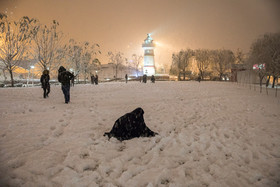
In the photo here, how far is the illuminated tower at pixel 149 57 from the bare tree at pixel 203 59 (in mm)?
18397

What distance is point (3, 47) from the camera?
2881cm

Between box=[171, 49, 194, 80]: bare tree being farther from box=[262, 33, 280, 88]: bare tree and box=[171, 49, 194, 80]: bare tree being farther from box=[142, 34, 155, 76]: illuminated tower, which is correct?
box=[262, 33, 280, 88]: bare tree

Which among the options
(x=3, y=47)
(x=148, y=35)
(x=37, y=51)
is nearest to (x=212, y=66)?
(x=148, y=35)

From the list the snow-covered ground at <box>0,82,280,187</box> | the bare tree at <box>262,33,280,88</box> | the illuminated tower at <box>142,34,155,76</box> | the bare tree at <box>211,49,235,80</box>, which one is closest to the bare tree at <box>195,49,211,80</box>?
the bare tree at <box>211,49,235,80</box>

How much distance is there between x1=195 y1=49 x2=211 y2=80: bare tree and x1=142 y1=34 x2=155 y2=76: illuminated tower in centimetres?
1840

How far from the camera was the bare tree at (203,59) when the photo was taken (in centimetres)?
6625

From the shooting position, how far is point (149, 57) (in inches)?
2628

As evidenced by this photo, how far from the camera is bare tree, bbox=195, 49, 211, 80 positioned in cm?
6625

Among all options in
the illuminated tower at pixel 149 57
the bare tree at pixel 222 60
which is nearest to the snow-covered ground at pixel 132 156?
the illuminated tower at pixel 149 57

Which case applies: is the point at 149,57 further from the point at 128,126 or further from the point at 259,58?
the point at 128,126

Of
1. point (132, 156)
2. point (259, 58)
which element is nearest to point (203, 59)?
point (259, 58)

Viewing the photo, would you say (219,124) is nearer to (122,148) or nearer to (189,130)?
(189,130)

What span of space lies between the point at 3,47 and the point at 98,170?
35.2 meters

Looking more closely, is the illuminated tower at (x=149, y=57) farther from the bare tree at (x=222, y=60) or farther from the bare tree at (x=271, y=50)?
the bare tree at (x=271, y=50)
